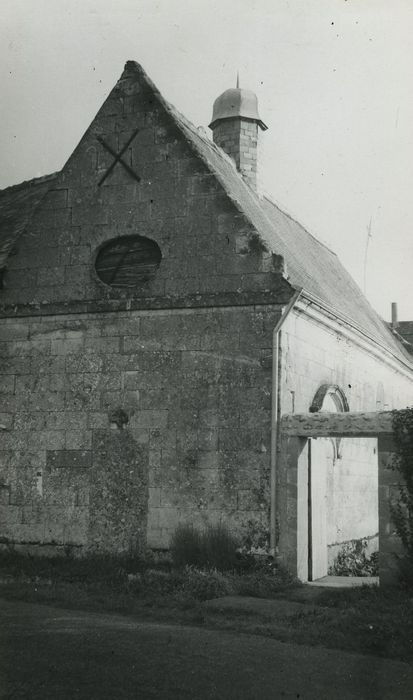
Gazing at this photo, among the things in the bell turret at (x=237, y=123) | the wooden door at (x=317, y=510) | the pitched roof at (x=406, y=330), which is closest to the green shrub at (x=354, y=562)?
the wooden door at (x=317, y=510)

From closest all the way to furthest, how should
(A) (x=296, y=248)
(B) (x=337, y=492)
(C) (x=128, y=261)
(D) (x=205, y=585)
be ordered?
(D) (x=205, y=585)
(C) (x=128, y=261)
(B) (x=337, y=492)
(A) (x=296, y=248)

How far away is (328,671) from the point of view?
6.43 metres

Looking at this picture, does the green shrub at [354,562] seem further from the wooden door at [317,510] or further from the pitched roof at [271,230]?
the pitched roof at [271,230]

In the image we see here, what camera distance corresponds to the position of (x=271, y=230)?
15188 mm

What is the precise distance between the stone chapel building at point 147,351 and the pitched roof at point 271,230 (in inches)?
6.0

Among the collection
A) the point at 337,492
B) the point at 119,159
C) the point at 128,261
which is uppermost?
the point at 119,159

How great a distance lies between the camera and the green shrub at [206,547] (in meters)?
11.2

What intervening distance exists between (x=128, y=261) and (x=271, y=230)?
3.45 metres

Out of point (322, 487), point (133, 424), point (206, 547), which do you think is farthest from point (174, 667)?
point (322, 487)

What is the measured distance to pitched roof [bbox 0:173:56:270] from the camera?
15273 mm

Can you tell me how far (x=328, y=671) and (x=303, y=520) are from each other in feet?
17.4

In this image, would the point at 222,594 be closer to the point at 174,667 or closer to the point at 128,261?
the point at 174,667

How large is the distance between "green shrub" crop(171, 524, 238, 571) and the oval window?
159 inches

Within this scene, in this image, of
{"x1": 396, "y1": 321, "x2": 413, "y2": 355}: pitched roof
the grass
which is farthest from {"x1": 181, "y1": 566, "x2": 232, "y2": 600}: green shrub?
{"x1": 396, "y1": 321, "x2": 413, "y2": 355}: pitched roof
